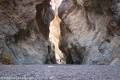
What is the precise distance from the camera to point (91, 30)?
2048 centimetres

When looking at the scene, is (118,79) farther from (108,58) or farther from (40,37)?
(40,37)

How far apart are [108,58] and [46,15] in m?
9.83

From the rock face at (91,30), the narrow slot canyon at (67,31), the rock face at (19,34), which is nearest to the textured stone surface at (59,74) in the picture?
the narrow slot canyon at (67,31)

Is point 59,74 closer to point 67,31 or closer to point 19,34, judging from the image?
point 19,34

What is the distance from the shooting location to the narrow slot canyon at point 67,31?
1661 cm

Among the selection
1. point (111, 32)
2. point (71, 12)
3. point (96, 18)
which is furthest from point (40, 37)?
point (111, 32)

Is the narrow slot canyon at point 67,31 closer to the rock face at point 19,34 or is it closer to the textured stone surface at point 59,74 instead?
the rock face at point 19,34

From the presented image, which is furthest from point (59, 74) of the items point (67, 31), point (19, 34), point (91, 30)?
point (67, 31)

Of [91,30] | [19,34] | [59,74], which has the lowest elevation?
[59,74]

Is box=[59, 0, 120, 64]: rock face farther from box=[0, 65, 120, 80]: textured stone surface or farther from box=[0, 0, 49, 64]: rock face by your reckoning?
box=[0, 65, 120, 80]: textured stone surface

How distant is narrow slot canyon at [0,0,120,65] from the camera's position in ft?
54.5

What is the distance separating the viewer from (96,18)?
1969 centimetres

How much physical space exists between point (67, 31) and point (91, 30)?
4.70 metres

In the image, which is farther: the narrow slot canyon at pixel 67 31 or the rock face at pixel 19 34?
the rock face at pixel 19 34
